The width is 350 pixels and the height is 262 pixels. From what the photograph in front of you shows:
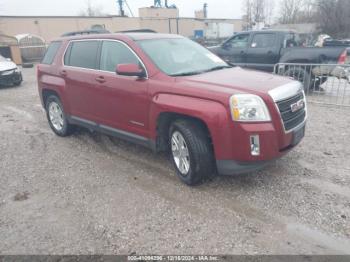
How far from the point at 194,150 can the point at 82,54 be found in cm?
278

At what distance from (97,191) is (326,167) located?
121 inches

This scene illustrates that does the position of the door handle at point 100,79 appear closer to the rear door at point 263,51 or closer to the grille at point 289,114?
the grille at point 289,114

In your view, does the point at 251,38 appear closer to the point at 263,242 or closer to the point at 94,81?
the point at 94,81

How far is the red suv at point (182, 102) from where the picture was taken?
320 cm

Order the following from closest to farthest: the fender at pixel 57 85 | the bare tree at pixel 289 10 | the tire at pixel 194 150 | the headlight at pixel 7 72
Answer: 1. the tire at pixel 194 150
2. the fender at pixel 57 85
3. the headlight at pixel 7 72
4. the bare tree at pixel 289 10

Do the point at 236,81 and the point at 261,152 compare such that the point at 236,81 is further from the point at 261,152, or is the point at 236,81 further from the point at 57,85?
the point at 57,85

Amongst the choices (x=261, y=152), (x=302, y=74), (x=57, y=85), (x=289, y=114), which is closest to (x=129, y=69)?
(x=261, y=152)

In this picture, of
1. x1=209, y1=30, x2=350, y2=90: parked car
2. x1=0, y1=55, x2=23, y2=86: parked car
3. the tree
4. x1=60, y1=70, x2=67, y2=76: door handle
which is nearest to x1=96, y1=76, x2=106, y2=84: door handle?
x1=60, y1=70, x2=67, y2=76: door handle

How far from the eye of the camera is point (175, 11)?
53.6 m

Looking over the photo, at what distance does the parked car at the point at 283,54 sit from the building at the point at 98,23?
30.1 meters

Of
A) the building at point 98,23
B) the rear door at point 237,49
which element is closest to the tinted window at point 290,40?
the rear door at point 237,49

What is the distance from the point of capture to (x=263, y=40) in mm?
9602

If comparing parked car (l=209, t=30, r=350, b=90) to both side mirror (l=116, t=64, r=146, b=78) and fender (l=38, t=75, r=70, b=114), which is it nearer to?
side mirror (l=116, t=64, r=146, b=78)

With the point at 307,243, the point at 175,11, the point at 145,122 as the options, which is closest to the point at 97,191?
the point at 145,122
